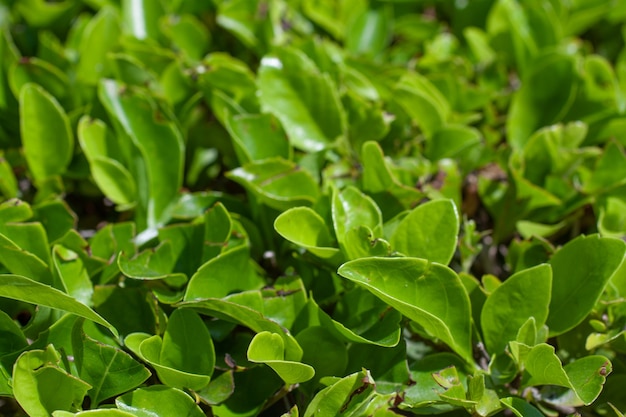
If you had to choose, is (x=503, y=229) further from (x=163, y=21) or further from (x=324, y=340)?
(x=163, y=21)

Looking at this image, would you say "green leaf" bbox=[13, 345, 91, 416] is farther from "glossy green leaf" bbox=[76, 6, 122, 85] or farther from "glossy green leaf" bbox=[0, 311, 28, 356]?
"glossy green leaf" bbox=[76, 6, 122, 85]

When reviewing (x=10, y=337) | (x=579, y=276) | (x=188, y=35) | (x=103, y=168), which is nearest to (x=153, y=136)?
(x=103, y=168)

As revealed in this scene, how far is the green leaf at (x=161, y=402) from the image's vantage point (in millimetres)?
1357

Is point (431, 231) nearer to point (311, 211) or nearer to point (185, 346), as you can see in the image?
point (311, 211)

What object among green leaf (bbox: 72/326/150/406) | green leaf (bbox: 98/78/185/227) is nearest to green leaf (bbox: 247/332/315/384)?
green leaf (bbox: 72/326/150/406)

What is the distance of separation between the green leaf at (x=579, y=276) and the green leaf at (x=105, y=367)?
2.77 ft

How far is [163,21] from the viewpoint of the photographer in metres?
2.25

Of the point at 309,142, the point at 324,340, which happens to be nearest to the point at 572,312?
the point at 324,340

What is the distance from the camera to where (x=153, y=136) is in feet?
6.15

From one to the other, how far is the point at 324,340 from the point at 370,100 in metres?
0.81

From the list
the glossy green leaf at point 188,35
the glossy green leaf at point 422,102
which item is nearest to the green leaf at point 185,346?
the glossy green leaf at point 422,102

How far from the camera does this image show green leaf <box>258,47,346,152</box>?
1897 mm

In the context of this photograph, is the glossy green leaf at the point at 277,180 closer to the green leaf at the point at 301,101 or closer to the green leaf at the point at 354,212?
the green leaf at the point at 354,212

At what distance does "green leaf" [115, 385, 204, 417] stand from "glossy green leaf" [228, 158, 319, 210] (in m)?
0.48
